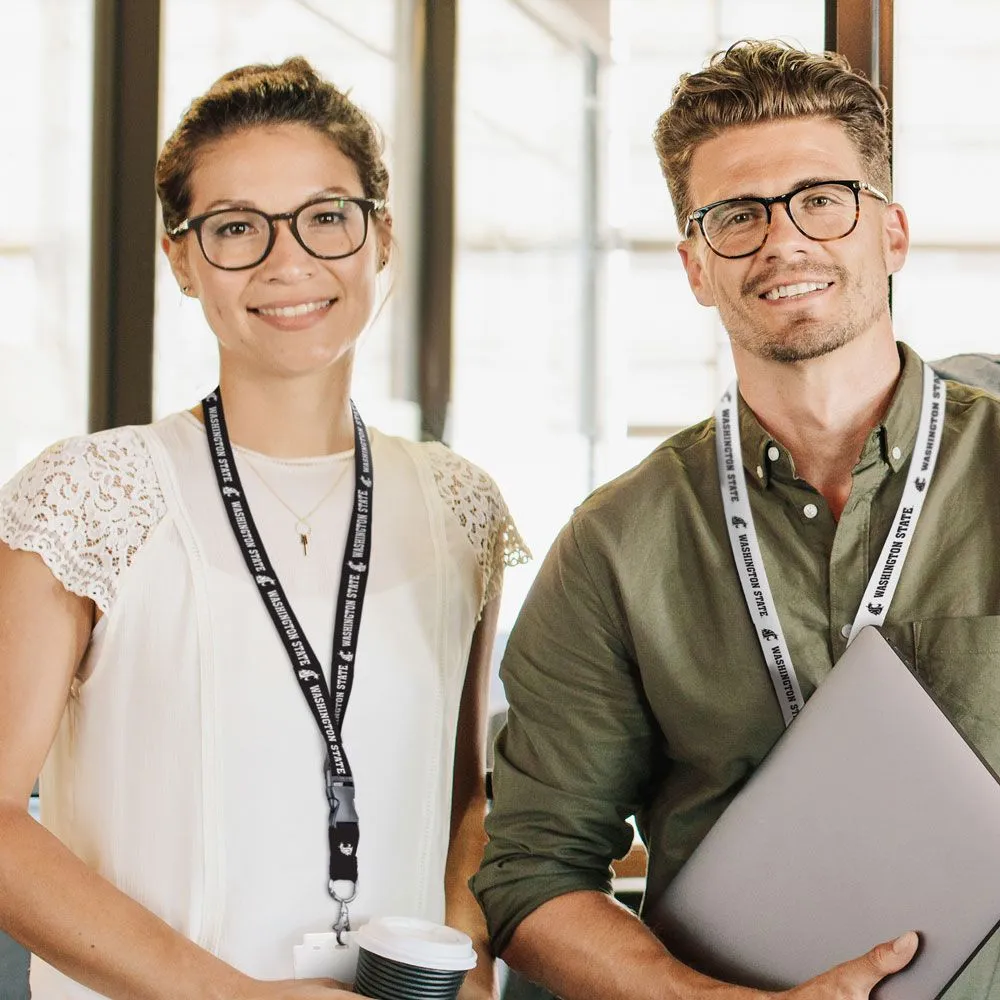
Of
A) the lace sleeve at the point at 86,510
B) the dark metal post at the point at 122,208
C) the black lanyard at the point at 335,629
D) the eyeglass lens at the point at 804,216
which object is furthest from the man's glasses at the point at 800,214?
the dark metal post at the point at 122,208

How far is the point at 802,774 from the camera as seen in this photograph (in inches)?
53.7

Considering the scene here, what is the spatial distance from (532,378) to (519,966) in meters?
2.46

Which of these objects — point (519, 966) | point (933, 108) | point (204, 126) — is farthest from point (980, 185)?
point (519, 966)

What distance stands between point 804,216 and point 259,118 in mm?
723

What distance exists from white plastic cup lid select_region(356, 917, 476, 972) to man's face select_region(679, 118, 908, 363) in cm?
77

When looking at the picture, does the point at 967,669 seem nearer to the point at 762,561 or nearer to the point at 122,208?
the point at 762,561

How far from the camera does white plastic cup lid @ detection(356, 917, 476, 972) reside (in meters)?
1.30

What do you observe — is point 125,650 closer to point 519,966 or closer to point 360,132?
point 519,966

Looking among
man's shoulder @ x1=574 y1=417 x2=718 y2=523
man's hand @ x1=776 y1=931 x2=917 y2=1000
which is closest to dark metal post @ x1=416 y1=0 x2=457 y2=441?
man's shoulder @ x1=574 y1=417 x2=718 y2=523

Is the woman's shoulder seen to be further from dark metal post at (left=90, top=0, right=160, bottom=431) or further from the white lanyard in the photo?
dark metal post at (left=90, top=0, right=160, bottom=431)

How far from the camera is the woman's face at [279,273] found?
Result: 168cm

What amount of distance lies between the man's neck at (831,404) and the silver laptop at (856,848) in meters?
0.32

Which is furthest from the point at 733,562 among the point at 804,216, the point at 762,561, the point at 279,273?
the point at 279,273

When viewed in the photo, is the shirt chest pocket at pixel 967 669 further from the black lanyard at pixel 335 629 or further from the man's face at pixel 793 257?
the black lanyard at pixel 335 629
